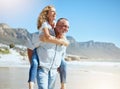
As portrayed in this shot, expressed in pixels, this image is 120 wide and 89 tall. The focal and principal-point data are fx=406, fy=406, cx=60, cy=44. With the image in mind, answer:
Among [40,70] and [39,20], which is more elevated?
[39,20]

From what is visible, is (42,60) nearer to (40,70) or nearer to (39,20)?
(40,70)

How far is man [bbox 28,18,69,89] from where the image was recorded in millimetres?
2852

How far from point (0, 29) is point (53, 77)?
74.5 m

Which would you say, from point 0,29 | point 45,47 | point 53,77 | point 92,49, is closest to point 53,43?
point 45,47

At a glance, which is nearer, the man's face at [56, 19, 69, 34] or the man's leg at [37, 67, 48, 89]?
the man's leg at [37, 67, 48, 89]

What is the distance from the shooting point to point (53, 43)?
2.88 metres

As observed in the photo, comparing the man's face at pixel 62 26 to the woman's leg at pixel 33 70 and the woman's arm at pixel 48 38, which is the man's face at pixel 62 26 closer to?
the woman's arm at pixel 48 38

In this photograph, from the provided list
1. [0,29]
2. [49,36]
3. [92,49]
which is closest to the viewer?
[49,36]

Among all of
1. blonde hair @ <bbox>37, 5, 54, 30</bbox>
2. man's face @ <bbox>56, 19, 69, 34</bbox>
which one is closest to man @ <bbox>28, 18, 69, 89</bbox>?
man's face @ <bbox>56, 19, 69, 34</bbox>

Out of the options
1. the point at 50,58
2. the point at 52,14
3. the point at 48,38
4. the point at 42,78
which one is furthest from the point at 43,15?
the point at 42,78

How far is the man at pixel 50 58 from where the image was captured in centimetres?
285

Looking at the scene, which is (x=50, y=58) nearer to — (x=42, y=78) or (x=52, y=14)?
(x=42, y=78)

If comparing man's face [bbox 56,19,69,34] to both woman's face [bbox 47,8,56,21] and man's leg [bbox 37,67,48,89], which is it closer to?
woman's face [bbox 47,8,56,21]

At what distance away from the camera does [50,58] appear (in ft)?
9.48
